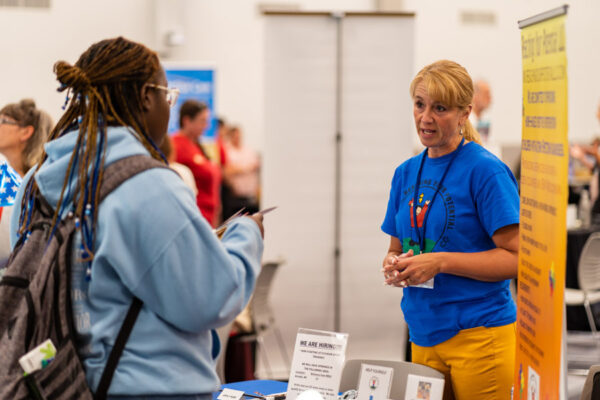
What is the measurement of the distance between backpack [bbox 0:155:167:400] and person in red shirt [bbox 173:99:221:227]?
13.7ft

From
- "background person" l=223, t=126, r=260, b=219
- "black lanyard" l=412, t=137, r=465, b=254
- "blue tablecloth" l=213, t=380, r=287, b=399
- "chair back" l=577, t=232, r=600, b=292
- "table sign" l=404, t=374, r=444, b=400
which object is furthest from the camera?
"background person" l=223, t=126, r=260, b=219

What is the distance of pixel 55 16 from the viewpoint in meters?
9.75

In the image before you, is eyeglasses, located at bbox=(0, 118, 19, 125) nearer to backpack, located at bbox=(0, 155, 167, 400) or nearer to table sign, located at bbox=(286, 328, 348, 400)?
table sign, located at bbox=(286, 328, 348, 400)

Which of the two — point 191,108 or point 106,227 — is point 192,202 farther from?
point 191,108

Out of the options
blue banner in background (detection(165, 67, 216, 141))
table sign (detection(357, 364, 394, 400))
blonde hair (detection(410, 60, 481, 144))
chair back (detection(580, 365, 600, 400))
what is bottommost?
chair back (detection(580, 365, 600, 400))

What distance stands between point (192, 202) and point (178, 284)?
16 cm

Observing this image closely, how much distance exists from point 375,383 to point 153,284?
0.76 meters

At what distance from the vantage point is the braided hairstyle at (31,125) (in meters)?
2.98

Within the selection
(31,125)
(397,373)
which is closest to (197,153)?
(31,125)

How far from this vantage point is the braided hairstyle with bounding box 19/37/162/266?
1.40m

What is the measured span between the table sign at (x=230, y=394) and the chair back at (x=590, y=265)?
3.70m

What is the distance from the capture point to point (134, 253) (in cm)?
135

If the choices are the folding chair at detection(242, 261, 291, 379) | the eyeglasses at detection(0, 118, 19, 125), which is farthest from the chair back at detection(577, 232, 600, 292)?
the eyeglasses at detection(0, 118, 19, 125)

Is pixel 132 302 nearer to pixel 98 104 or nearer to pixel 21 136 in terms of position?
pixel 98 104
